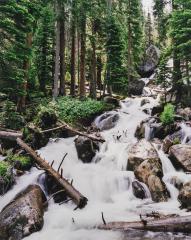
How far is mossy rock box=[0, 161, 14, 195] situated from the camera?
11.8 metres

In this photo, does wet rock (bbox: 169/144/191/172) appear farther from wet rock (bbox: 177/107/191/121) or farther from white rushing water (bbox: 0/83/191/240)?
wet rock (bbox: 177/107/191/121)

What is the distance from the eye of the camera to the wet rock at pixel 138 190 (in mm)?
11805

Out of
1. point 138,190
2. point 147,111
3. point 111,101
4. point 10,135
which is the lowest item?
point 138,190

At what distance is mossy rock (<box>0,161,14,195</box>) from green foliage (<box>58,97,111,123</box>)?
9.64 metres

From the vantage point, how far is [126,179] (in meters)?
12.9

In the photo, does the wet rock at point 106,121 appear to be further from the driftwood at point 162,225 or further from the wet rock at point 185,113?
the driftwood at point 162,225

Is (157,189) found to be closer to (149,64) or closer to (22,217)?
(22,217)

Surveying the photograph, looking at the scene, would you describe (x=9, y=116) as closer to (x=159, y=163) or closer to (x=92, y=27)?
(x=159, y=163)

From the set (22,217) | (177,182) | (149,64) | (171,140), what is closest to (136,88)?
(149,64)

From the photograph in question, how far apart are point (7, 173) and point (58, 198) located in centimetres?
233

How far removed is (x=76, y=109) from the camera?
22.8 metres

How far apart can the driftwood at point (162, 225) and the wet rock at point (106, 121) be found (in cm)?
1304

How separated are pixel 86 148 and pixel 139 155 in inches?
116

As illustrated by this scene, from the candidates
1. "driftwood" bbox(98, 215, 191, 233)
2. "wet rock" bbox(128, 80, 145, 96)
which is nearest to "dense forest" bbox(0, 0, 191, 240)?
"driftwood" bbox(98, 215, 191, 233)
